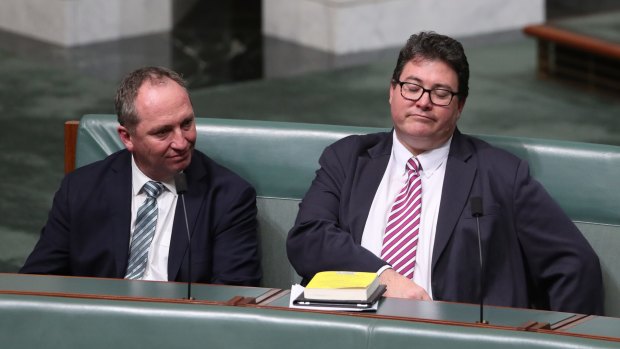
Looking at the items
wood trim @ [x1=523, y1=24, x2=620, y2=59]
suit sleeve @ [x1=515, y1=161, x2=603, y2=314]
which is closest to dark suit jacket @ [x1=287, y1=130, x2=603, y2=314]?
suit sleeve @ [x1=515, y1=161, x2=603, y2=314]

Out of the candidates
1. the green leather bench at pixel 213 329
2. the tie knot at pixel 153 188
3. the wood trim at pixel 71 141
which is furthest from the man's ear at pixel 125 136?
the green leather bench at pixel 213 329

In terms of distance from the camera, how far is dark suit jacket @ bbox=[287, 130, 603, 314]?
11.0 ft

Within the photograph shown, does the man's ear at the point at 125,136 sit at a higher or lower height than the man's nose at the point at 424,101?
lower

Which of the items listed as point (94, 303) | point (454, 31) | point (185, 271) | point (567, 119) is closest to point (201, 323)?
point (94, 303)

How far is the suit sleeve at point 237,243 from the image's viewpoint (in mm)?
3490

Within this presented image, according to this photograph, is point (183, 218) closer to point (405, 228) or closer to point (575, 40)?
point (405, 228)

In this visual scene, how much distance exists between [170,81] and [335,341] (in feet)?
3.70

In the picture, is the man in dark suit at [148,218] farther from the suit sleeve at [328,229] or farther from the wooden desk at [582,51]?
the wooden desk at [582,51]

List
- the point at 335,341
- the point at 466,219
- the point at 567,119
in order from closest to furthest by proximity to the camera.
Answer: the point at 335,341
the point at 466,219
the point at 567,119

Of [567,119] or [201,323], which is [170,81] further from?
[567,119]

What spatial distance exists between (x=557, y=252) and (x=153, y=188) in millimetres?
1092

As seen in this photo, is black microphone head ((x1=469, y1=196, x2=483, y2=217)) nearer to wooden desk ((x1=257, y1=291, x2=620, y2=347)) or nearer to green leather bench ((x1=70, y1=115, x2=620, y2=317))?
wooden desk ((x1=257, y1=291, x2=620, y2=347))

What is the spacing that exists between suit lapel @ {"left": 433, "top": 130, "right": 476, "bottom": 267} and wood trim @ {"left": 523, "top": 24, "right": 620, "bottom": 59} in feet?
12.6

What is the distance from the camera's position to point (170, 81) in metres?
3.45
